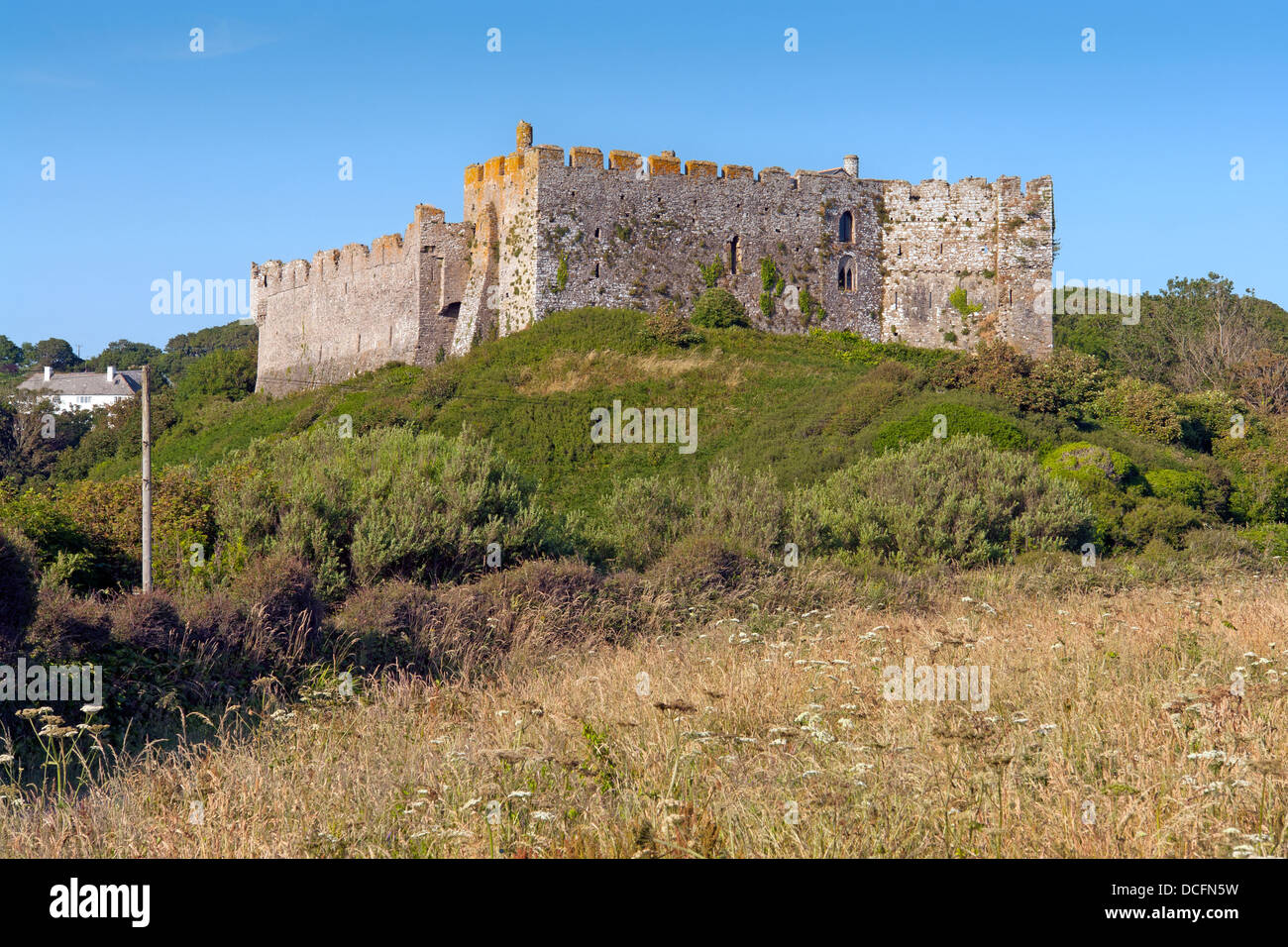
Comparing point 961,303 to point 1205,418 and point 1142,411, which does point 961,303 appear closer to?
point 1205,418

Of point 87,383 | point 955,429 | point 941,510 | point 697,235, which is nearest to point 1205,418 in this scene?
point 955,429

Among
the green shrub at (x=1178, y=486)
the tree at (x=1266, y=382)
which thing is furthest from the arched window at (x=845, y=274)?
the green shrub at (x=1178, y=486)

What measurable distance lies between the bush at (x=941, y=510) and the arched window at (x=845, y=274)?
81.6 feet

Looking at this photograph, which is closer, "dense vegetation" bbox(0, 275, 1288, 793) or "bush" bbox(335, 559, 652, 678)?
"bush" bbox(335, 559, 652, 678)

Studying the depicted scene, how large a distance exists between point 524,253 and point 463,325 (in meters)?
4.17

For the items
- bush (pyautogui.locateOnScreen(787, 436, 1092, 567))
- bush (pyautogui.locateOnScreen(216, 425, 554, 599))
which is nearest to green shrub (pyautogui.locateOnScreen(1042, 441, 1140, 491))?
bush (pyautogui.locateOnScreen(787, 436, 1092, 567))

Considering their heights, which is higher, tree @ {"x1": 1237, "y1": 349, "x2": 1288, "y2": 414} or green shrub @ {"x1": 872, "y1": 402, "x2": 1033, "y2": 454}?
tree @ {"x1": 1237, "y1": 349, "x2": 1288, "y2": 414}

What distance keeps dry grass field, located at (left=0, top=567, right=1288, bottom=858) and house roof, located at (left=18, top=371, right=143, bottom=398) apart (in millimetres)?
93990

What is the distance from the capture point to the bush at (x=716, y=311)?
45.3m

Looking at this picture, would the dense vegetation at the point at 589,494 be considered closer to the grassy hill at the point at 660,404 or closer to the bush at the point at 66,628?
the bush at the point at 66,628

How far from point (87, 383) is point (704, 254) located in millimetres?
68926

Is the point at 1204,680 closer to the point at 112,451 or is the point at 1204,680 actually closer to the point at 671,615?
the point at 671,615

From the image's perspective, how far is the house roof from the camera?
93688 mm

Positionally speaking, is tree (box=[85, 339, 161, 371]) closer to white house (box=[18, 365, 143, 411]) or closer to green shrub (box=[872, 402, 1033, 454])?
white house (box=[18, 365, 143, 411])
